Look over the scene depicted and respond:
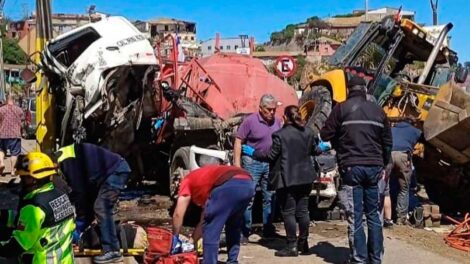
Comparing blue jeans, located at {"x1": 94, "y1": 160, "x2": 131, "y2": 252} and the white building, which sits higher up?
the white building

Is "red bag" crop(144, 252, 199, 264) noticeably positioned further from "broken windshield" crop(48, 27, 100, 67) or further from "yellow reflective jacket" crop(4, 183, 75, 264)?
"broken windshield" crop(48, 27, 100, 67)

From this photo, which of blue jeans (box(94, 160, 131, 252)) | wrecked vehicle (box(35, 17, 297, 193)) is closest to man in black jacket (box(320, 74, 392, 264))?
blue jeans (box(94, 160, 131, 252))

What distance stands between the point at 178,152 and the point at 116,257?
3.60m

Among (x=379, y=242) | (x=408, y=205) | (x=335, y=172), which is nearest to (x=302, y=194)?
(x=379, y=242)

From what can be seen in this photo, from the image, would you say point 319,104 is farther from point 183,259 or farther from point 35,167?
point 35,167

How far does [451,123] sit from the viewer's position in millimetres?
9867

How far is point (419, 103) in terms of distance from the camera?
11.2 m

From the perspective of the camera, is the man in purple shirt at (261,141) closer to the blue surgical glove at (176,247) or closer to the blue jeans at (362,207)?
the blue jeans at (362,207)

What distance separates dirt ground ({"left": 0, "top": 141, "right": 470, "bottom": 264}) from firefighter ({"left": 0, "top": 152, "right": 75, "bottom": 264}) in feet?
7.21

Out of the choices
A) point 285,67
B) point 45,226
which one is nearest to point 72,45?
point 45,226

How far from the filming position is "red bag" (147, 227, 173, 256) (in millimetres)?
6965

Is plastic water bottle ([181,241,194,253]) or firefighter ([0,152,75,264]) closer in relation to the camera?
firefighter ([0,152,75,264])

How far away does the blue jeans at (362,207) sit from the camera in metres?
7.35

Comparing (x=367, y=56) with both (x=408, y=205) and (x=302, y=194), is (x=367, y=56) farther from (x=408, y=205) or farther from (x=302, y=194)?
(x=302, y=194)
